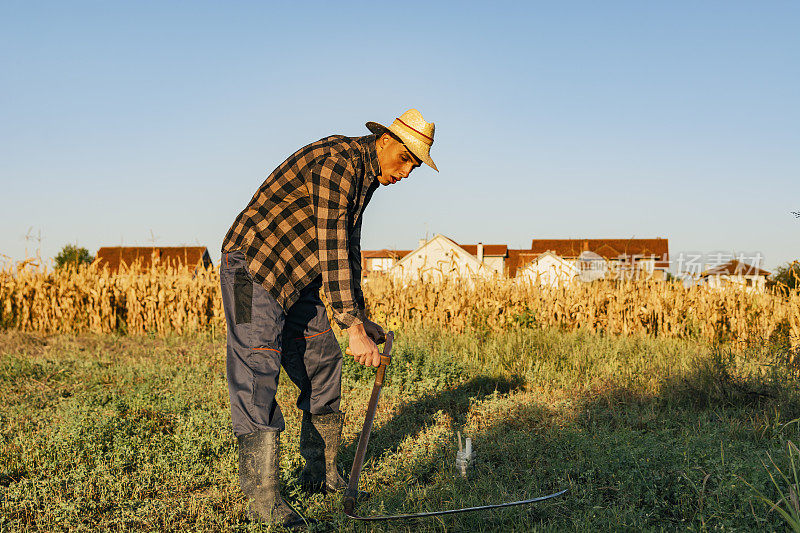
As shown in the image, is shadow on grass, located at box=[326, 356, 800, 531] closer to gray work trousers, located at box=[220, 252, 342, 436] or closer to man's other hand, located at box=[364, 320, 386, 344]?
gray work trousers, located at box=[220, 252, 342, 436]

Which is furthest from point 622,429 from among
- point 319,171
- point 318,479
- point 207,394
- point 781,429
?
point 207,394

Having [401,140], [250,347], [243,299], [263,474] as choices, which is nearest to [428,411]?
[263,474]

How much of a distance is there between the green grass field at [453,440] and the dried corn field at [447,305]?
1763mm

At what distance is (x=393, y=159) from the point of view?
347cm

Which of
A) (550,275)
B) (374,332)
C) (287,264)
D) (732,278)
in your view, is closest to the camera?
(287,264)

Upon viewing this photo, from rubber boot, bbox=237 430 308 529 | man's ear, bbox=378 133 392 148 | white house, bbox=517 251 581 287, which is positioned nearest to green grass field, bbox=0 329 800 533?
rubber boot, bbox=237 430 308 529

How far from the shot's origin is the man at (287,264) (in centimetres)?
330

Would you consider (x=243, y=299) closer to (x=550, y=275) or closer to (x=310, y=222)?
(x=310, y=222)

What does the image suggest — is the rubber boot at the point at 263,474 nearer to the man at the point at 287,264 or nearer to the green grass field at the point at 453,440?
the man at the point at 287,264

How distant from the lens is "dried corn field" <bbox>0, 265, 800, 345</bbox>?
383 inches

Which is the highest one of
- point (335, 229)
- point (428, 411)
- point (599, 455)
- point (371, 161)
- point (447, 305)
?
point (371, 161)

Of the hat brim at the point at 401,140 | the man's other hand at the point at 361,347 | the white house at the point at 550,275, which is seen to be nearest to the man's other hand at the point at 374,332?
the man's other hand at the point at 361,347

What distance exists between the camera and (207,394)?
624 centimetres

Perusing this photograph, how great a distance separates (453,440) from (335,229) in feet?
7.72
